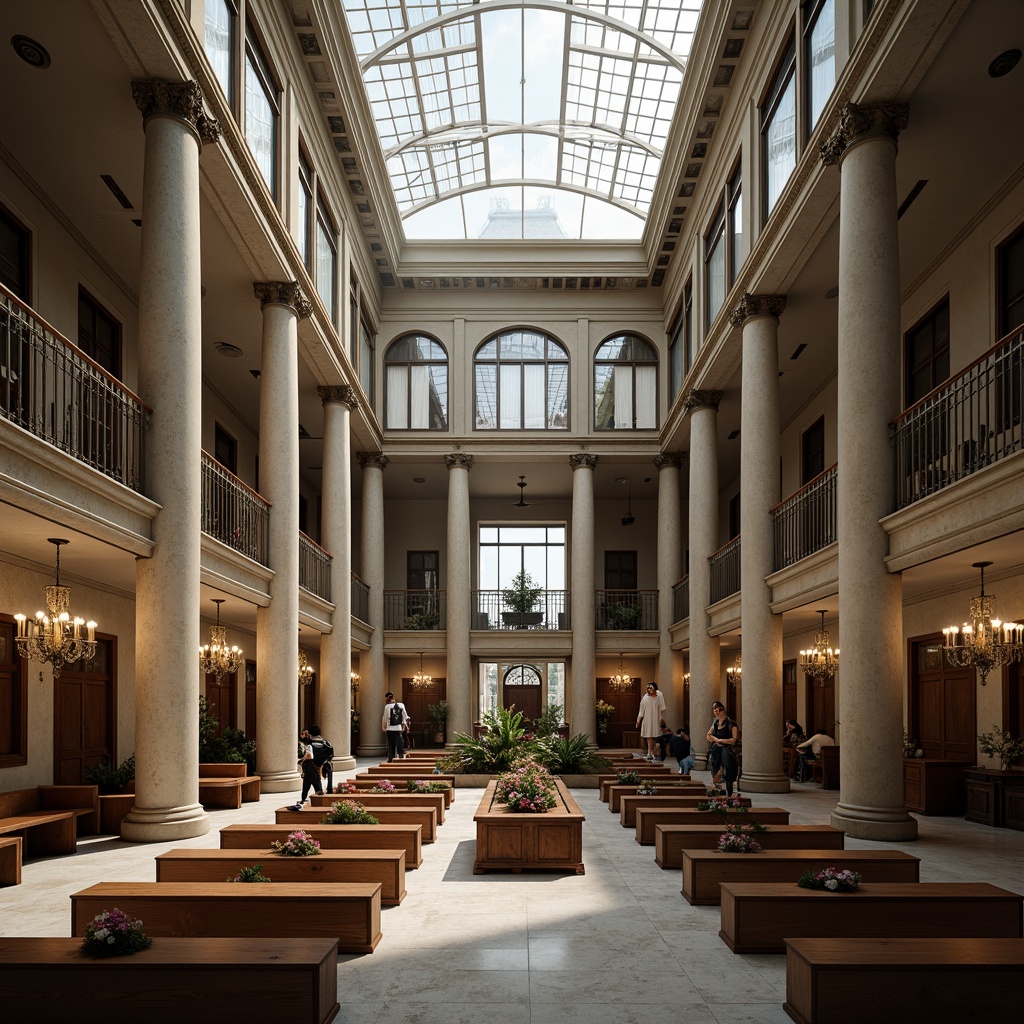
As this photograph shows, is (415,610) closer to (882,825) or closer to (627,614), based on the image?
(627,614)

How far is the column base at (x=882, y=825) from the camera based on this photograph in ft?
39.8

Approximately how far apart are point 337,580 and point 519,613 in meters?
7.70

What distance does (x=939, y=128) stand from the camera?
43.2 feet

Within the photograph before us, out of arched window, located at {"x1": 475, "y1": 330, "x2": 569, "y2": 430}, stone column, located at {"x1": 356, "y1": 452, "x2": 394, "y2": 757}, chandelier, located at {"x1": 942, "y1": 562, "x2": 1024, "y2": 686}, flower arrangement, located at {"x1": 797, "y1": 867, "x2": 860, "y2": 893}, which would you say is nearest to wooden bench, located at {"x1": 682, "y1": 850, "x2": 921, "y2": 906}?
flower arrangement, located at {"x1": 797, "y1": 867, "x2": 860, "y2": 893}

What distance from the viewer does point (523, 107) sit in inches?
1051

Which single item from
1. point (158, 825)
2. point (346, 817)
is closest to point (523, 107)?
point (158, 825)

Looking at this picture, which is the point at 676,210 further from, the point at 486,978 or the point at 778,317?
the point at 486,978

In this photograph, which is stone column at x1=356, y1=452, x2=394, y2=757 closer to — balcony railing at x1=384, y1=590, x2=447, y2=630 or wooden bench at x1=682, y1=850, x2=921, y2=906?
balcony railing at x1=384, y1=590, x2=447, y2=630

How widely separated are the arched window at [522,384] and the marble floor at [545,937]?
59.1 ft

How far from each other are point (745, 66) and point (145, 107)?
11187 millimetres

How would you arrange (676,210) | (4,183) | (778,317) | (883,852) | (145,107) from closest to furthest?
(883,852), (145,107), (4,183), (778,317), (676,210)

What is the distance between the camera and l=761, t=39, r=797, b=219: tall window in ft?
53.2

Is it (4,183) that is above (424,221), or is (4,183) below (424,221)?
below

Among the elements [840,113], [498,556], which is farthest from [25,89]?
[498,556]
